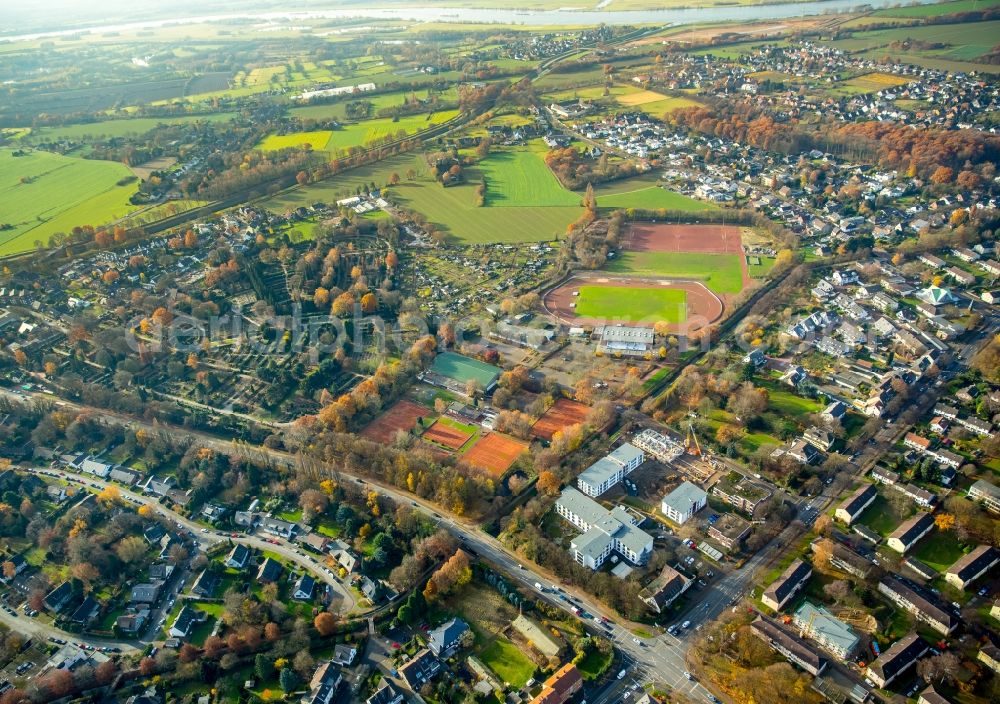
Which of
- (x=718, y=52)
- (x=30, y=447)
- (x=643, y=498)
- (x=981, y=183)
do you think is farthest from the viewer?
(x=718, y=52)

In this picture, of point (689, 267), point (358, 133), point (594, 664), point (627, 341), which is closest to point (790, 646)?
point (594, 664)

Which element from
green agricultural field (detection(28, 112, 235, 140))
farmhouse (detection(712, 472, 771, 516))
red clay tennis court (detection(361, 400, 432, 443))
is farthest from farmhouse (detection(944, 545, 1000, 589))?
green agricultural field (detection(28, 112, 235, 140))

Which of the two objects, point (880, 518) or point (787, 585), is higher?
point (787, 585)

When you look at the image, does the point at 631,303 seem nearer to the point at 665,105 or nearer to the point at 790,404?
the point at 790,404

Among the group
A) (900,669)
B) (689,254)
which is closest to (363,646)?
(900,669)

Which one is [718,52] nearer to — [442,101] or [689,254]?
[442,101]

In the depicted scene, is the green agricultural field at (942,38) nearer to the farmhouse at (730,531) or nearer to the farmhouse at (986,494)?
the farmhouse at (986,494)

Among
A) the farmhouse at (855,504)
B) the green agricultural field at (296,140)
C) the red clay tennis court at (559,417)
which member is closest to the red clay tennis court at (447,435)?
the red clay tennis court at (559,417)
